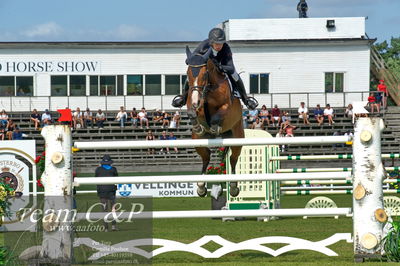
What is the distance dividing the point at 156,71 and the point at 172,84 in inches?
41.2

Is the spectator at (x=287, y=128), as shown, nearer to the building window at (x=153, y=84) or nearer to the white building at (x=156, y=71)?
the white building at (x=156, y=71)

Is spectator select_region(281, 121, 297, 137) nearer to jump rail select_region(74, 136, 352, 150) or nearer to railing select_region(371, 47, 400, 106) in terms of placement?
railing select_region(371, 47, 400, 106)

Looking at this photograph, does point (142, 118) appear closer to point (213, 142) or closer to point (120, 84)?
point (120, 84)

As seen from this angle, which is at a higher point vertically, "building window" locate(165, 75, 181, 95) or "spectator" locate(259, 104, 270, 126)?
"building window" locate(165, 75, 181, 95)

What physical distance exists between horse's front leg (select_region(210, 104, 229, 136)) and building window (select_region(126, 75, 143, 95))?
32.6 m

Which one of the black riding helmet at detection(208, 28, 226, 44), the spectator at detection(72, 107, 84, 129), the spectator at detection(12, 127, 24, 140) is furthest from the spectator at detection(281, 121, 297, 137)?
the black riding helmet at detection(208, 28, 226, 44)

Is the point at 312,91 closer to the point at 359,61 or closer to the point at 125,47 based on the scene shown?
the point at 359,61

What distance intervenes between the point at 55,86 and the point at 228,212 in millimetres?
35087

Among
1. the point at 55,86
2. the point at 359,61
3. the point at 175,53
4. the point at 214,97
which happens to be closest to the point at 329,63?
the point at 359,61

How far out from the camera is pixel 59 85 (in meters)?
42.7

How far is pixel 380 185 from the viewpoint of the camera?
841 cm

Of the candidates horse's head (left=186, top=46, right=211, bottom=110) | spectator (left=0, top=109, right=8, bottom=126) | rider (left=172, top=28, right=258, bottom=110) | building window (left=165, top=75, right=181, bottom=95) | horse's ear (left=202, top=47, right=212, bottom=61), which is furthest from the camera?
building window (left=165, top=75, right=181, bottom=95)

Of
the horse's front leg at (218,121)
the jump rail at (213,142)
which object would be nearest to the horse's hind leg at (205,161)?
the horse's front leg at (218,121)

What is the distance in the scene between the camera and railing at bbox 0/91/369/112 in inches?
1641
